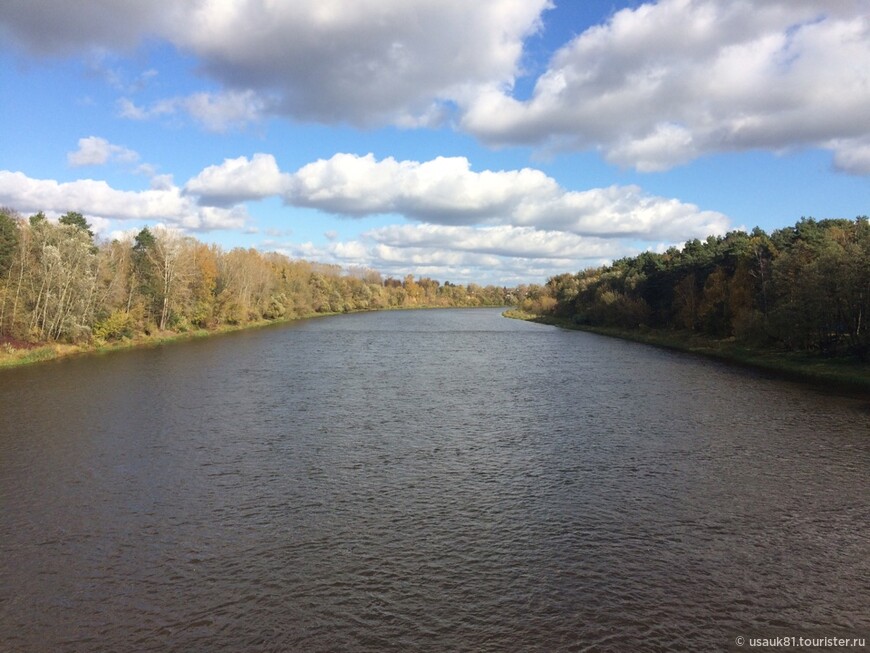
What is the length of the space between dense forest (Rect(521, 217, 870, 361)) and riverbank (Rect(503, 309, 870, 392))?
130 centimetres

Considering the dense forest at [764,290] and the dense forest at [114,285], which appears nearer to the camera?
the dense forest at [764,290]

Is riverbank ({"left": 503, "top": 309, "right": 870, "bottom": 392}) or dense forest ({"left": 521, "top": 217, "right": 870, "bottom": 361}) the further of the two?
dense forest ({"left": 521, "top": 217, "right": 870, "bottom": 361})

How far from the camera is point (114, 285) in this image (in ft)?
207

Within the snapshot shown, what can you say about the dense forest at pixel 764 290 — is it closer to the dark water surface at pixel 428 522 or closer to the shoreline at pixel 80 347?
the dark water surface at pixel 428 522

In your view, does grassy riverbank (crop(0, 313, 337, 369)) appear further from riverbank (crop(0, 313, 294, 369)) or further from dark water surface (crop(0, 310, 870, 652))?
dark water surface (crop(0, 310, 870, 652))

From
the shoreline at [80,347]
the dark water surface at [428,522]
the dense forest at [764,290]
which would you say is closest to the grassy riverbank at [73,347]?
the shoreline at [80,347]

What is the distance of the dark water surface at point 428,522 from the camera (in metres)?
11.8

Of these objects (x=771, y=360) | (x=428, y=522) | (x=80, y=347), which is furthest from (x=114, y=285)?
(x=771, y=360)

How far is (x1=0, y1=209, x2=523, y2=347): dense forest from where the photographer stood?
52.7m

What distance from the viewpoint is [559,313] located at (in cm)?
12900

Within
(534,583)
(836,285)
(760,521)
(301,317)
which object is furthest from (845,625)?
(301,317)

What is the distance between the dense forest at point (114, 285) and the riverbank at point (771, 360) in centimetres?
6384

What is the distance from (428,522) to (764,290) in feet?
169

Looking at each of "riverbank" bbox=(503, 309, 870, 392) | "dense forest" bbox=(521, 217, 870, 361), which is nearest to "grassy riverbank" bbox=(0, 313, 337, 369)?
"riverbank" bbox=(503, 309, 870, 392)
